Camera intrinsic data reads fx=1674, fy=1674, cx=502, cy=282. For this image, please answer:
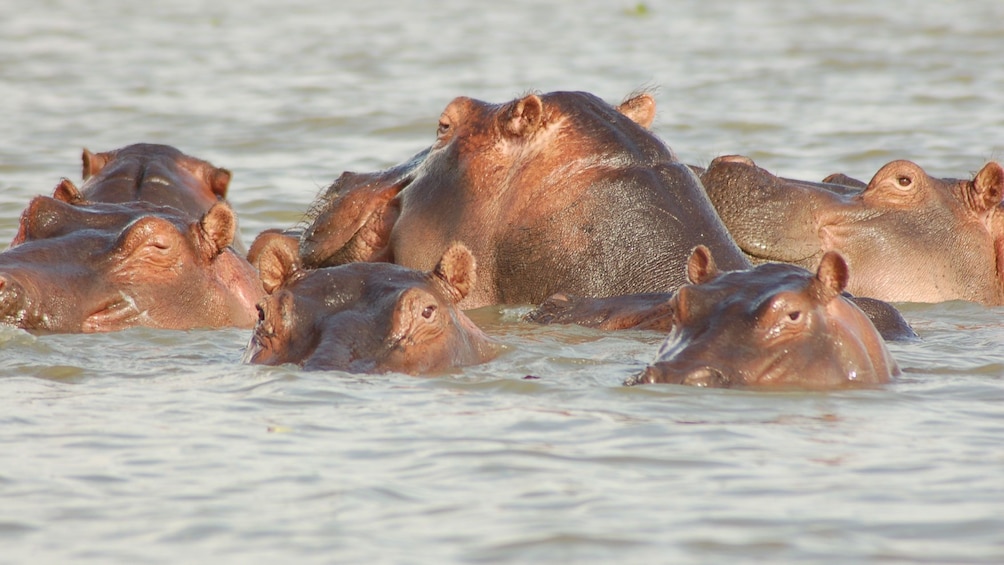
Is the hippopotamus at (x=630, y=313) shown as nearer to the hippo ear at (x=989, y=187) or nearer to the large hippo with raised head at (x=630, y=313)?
the large hippo with raised head at (x=630, y=313)

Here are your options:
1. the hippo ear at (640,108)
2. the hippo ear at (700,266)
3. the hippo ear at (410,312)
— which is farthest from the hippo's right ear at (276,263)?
the hippo ear at (640,108)

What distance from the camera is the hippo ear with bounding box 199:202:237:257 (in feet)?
27.2

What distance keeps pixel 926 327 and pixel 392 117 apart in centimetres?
994

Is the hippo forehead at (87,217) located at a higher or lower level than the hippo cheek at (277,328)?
higher

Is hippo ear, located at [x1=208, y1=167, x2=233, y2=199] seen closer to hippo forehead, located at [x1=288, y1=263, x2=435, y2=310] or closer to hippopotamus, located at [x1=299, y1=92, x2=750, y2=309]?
hippopotamus, located at [x1=299, y1=92, x2=750, y2=309]

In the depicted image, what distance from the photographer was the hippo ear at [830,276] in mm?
6406

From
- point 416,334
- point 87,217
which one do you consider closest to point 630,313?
point 416,334

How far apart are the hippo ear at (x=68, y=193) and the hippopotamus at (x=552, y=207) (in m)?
1.63

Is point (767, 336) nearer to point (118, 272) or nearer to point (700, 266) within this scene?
point (700, 266)

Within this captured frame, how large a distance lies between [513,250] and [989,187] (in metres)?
3.08

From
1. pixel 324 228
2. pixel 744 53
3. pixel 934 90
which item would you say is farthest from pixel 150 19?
pixel 324 228

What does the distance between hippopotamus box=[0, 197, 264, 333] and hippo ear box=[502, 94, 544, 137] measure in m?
1.46

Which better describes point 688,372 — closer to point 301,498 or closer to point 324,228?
point 301,498

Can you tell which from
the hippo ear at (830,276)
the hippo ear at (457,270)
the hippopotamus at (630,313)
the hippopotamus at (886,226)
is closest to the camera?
the hippo ear at (830,276)
